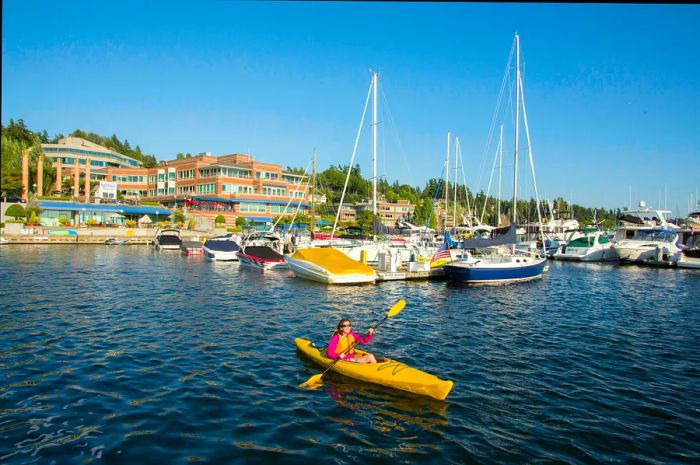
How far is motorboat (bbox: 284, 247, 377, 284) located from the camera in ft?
102

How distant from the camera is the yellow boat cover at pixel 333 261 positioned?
31.4 meters

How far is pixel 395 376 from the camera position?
42.4ft

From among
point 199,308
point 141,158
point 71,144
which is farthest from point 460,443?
point 141,158

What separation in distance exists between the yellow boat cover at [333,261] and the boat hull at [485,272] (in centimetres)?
573

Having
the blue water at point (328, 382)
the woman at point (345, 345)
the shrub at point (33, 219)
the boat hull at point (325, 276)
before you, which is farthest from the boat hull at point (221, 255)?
the shrub at point (33, 219)

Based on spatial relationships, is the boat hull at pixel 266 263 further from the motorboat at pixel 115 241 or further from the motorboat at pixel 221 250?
the motorboat at pixel 115 241

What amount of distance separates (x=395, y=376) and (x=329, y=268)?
61.2 feet

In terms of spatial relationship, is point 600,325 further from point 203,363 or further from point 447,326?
point 203,363

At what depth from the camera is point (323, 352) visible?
14883mm

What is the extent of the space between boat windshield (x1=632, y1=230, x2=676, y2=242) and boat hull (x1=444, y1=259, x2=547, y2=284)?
29.8m

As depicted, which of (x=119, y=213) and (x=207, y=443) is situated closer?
(x=207, y=443)

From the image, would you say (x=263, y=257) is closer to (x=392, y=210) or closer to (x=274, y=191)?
(x=274, y=191)

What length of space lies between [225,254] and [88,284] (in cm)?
1853

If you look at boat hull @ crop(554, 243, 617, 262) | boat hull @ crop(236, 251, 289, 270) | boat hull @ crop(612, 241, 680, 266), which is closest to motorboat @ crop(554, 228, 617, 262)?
boat hull @ crop(554, 243, 617, 262)
